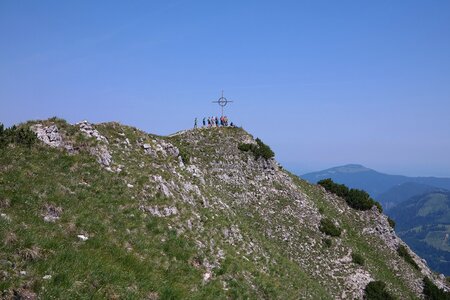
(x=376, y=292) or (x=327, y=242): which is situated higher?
(x=327, y=242)

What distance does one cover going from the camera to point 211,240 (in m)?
23.9

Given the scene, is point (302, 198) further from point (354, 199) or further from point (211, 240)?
point (211, 240)

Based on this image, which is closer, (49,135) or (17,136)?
(17,136)

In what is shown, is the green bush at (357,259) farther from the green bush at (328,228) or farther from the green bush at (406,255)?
Answer: the green bush at (406,255)

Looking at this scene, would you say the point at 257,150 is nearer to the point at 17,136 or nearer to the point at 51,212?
the point at 17,136

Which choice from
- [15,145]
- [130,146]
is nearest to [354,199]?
[130,146]

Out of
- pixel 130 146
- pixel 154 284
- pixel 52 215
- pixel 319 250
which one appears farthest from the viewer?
pixel 319 250

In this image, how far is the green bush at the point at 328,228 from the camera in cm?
4141

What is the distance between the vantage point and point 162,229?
20984 mm

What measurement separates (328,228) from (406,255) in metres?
A: 14.5

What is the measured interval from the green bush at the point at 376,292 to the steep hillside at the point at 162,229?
2.28ft

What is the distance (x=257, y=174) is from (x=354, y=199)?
1651 centimetres

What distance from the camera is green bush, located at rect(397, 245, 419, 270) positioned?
46597 millimetres

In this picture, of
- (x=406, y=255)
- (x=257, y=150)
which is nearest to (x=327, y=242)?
(x=257, y=150)
